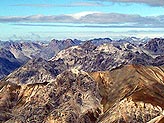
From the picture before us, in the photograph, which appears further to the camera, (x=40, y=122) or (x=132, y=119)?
(x=40, y=122)

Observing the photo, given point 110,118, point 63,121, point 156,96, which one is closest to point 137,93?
point 156,96

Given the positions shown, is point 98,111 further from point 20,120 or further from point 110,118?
point 20,120

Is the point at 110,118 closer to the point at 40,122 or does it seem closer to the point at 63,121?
the point at 63,121

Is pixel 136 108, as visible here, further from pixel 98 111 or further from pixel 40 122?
pixel 40 122

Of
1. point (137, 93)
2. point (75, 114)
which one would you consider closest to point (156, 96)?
point (137, 93)

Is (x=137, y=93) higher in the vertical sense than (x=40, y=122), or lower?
higher

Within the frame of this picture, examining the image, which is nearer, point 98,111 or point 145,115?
point 145,115

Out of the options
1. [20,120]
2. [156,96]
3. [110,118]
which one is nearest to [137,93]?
[156,96]
